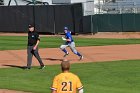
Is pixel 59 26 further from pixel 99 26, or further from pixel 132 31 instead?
pixel 132 31

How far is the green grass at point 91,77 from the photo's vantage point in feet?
44.4

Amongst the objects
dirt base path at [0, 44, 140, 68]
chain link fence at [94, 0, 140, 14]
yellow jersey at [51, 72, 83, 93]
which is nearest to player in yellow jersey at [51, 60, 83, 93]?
yellow jersey at [51, 72, 83, 93]

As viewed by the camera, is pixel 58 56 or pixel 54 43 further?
pixel 54 43

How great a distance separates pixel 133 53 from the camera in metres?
25.0

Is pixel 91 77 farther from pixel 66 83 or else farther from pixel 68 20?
pixel 68 20

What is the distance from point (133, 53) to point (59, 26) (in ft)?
60.1

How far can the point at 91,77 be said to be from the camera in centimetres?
1571

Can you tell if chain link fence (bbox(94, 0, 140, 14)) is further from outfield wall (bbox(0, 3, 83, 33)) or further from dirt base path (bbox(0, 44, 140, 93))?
dirt base path (bbox(0, 44, 140, 93))

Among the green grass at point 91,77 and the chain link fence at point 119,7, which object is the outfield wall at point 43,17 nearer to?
the chain link fence at point 119,7

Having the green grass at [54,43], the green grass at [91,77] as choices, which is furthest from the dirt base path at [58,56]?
the green grass at [54,43]

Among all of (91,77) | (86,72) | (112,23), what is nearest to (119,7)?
(112,23)

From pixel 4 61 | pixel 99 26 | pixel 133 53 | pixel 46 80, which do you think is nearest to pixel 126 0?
pixel 99 26

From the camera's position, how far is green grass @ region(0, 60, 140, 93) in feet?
44.4

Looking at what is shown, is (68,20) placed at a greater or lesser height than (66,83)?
greater
